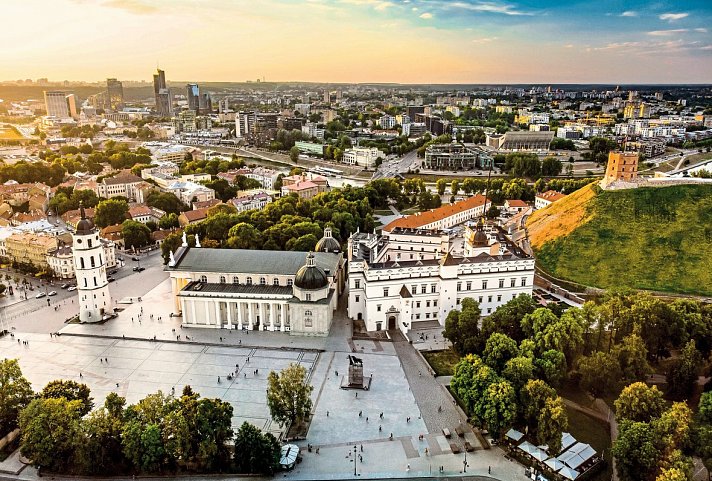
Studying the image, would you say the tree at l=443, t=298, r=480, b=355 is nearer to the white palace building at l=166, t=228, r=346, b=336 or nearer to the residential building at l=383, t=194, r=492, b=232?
the white palace building at l=166, t=228, r=346, b=336

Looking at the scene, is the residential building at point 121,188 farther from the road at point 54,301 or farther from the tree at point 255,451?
the tree at point 255,451

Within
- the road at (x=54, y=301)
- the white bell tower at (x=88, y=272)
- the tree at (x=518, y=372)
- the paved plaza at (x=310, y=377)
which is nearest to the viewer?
the paved plaza at (x=310, y=377)

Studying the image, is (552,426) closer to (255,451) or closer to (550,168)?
(255,451)

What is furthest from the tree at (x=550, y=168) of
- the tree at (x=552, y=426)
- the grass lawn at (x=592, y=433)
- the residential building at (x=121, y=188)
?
the tree at (x=552, y=426)

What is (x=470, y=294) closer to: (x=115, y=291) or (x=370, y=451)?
(x=370, y=451)

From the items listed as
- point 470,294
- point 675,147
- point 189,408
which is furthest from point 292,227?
point 675,147

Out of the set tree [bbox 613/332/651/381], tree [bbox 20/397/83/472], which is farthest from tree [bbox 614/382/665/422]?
tree [bbox 20/397/83/472]
